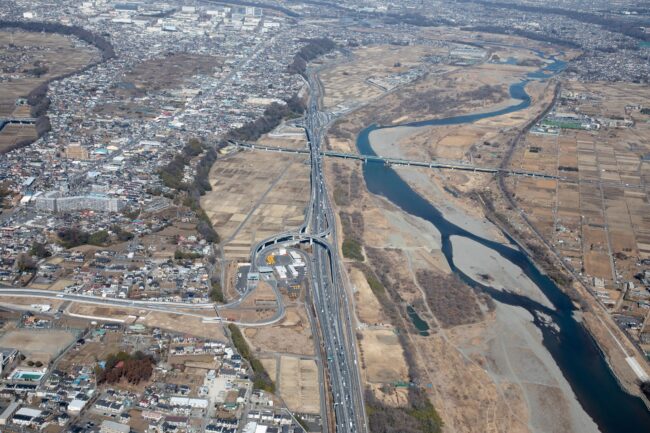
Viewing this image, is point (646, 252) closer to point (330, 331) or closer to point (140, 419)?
point (330, 331)

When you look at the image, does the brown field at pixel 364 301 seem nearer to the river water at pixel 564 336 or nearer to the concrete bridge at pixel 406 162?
the river water at pixel 564 336

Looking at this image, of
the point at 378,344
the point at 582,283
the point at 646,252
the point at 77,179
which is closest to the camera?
the point at 378,344

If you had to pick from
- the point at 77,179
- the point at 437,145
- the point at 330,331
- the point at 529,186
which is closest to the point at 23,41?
the point at 77,179

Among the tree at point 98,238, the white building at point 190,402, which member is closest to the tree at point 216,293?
the white building at point 190,402

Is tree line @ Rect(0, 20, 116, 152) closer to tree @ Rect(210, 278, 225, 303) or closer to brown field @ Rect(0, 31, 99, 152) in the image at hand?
brown field @ Rect(0, 31, 99, 152)

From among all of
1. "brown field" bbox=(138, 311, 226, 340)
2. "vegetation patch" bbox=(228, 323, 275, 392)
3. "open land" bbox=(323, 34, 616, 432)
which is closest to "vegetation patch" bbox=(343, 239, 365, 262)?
"open land" bbox=(323, 34, 616, 432)

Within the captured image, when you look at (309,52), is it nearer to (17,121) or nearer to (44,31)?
(44,31)
